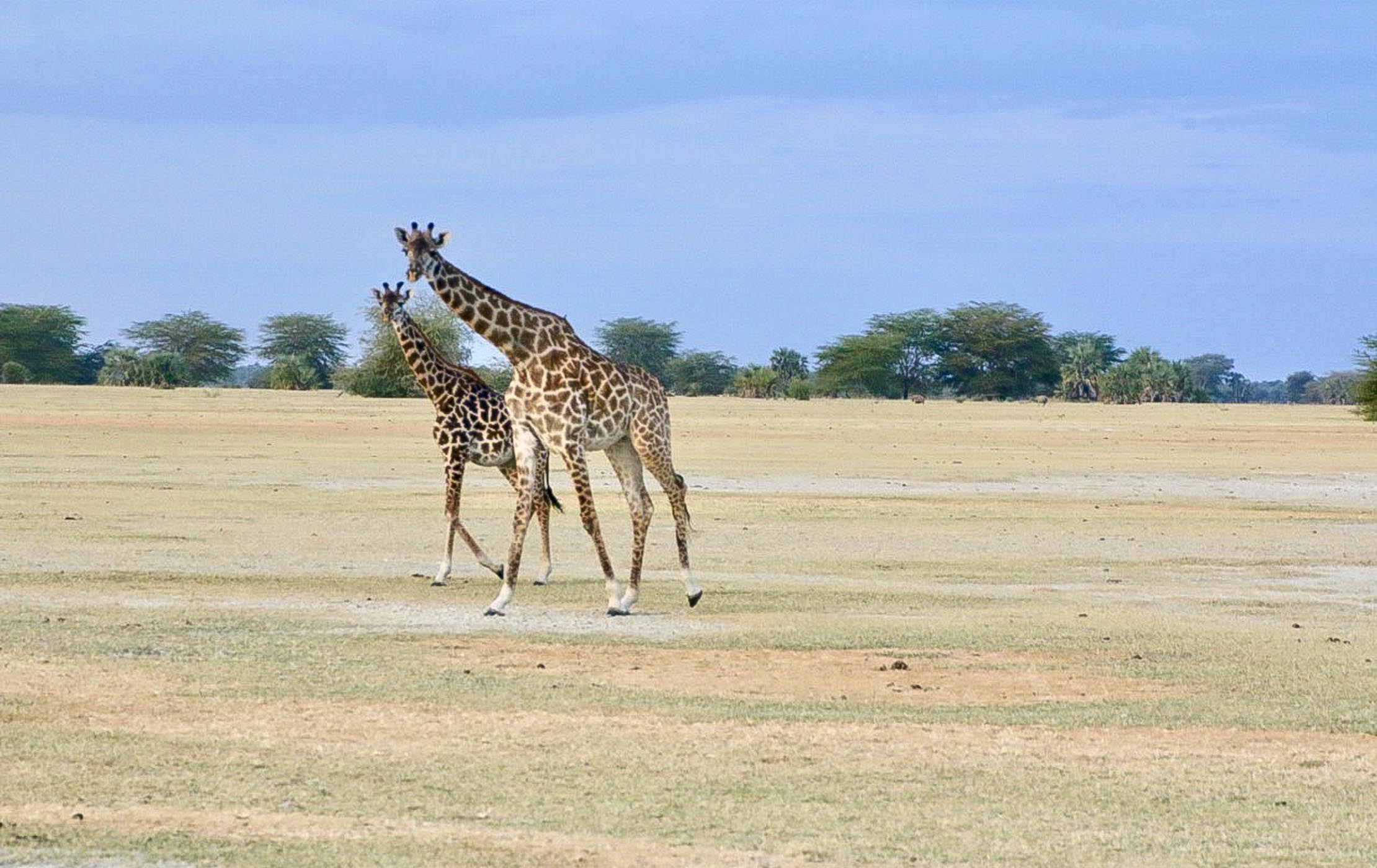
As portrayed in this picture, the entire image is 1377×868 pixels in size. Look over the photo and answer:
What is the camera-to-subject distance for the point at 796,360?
107 metres

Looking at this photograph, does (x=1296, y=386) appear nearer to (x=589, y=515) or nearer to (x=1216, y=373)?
(x=1216, y=373)

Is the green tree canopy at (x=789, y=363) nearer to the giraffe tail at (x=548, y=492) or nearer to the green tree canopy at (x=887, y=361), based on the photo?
the green tree canopy at (x=887, y=361)

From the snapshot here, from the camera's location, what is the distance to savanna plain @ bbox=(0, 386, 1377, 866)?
8836mm

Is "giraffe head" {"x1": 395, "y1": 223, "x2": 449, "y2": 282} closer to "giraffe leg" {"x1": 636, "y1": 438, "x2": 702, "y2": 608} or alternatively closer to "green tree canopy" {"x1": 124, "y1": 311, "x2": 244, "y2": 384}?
"giraffe leg" {"x1": 636, "y1": 438, "x2": 702, "y2": 608}

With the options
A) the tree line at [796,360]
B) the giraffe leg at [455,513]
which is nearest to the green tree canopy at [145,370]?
the tree line at [796,360]

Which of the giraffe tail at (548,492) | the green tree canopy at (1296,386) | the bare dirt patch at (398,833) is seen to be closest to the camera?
the bare dirt patch at (398,833)

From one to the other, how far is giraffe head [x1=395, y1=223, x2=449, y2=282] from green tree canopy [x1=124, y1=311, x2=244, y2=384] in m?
86.5

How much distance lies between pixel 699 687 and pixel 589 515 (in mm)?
4601

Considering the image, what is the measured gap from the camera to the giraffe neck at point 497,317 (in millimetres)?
17359

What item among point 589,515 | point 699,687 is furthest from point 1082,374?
point 699,687

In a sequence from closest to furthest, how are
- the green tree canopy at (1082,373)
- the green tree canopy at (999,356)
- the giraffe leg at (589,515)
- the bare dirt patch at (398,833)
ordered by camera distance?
the bare dirt patch at (398,833), the giraffe leg at (589,515), the green tree canopy at (1082,373), the green tree canopy at (999,356)

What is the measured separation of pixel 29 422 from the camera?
4903cm

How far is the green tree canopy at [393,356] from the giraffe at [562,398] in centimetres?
5013

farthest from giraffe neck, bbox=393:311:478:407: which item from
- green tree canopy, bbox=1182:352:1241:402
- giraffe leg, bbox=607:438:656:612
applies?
green tree canopy, bbox=1182:352:1241:402
